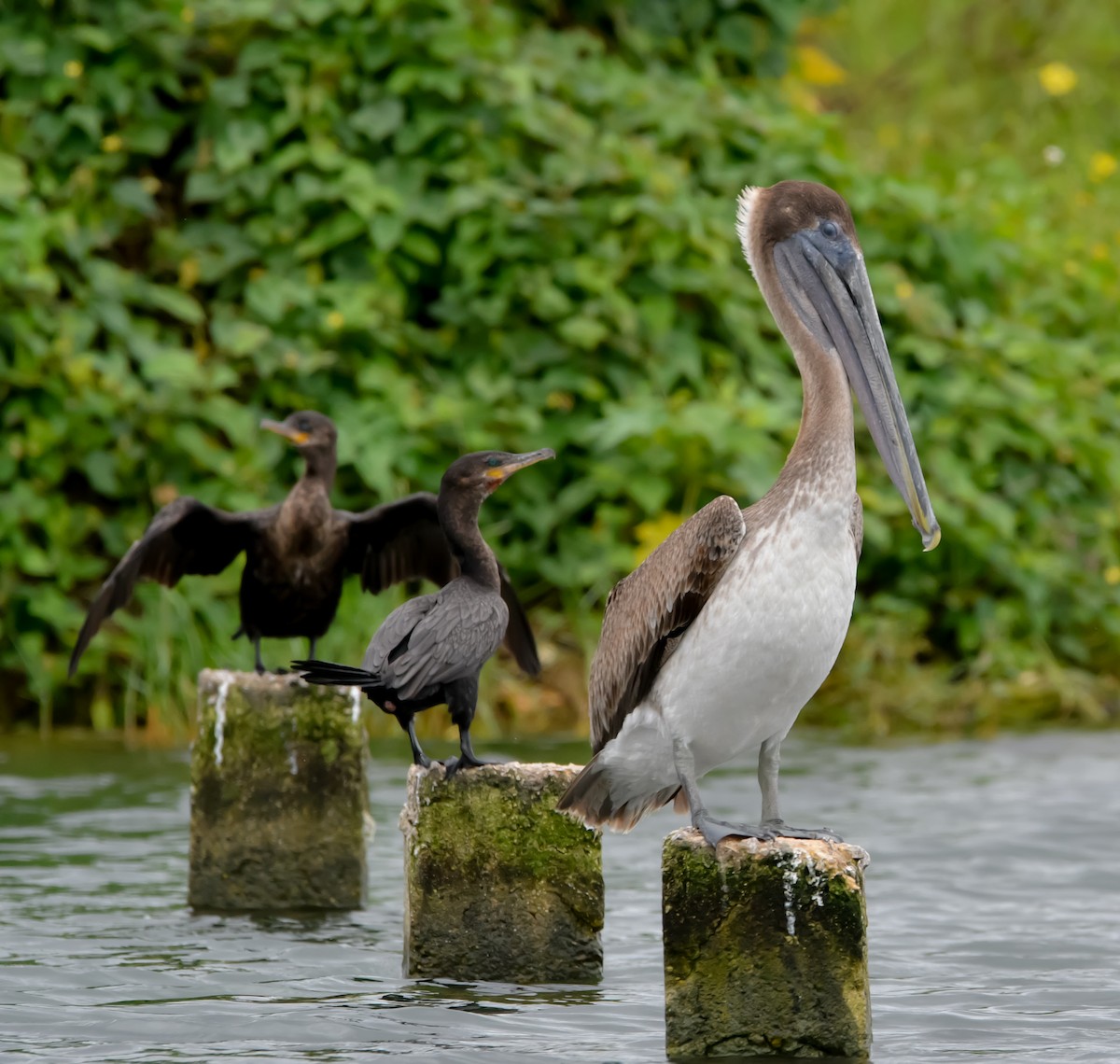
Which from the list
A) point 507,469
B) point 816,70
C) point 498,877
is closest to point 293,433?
point 507,469

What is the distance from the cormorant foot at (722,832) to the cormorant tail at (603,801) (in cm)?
46

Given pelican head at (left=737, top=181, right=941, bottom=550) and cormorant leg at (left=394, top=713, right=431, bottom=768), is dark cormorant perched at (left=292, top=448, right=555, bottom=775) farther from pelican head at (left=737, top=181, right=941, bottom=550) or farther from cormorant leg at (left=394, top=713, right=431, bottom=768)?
pelican head at (left=737, top=181, right=941, bottom=550)

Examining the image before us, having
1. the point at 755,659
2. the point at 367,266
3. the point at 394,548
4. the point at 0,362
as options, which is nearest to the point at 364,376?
the point at 367,266

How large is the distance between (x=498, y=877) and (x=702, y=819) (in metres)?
0.97

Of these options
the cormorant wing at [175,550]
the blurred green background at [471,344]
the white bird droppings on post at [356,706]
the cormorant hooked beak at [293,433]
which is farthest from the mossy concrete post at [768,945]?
the blurred green background at [471,344]

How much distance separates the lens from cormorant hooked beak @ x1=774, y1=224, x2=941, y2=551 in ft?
15.1

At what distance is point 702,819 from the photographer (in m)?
4.11

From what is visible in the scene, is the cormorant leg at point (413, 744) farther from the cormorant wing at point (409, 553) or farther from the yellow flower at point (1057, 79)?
the yellow flower at point (1057, 79)

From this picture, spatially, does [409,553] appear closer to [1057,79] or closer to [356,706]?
[356,706]

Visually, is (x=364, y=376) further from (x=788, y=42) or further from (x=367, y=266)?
(x=788, y=42)

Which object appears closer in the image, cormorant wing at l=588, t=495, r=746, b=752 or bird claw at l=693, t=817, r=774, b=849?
bird claw at l=693, t=817, r=774, b=849

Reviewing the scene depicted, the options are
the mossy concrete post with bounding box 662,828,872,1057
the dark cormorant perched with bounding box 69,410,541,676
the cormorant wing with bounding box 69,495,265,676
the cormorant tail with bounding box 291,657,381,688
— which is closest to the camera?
the mossy concrete post with bounding box 662,828,872,1057

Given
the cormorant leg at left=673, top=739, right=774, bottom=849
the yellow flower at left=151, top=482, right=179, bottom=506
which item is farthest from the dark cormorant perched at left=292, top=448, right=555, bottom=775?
the yellow flower at left=151, top=482, right=179, bottom=506

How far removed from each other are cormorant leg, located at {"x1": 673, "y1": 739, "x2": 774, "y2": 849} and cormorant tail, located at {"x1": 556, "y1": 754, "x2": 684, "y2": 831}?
27 centimetres
